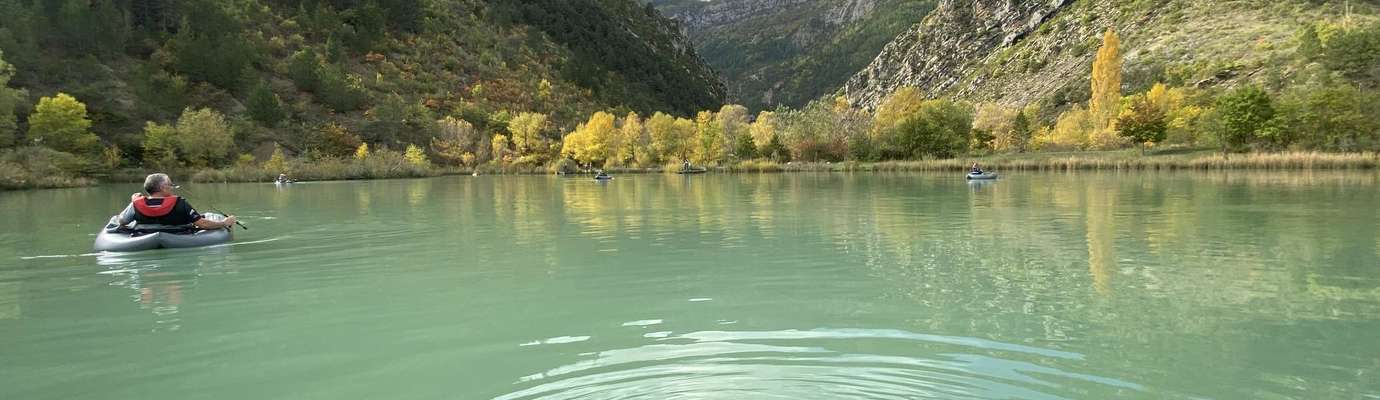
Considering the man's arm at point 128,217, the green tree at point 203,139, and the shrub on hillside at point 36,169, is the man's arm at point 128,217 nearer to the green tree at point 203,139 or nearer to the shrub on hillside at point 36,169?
the shrub on hillside at point 36,169

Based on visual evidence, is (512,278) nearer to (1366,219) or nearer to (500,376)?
(500,376)

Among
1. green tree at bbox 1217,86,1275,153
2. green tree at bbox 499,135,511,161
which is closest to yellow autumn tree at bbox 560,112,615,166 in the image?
green tree at bbox 499,135,511,161

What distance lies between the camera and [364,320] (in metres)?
9.86

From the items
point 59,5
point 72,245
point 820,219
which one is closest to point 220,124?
point 59,5

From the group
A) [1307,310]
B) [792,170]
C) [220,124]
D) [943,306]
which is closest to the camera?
[1307,310]

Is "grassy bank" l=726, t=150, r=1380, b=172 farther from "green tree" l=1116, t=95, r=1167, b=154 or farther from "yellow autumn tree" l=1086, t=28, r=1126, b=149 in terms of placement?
"yellow autumn tree" l=1086, t=28, r=1126, b=149

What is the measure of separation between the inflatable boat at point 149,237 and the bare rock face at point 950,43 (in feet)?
501

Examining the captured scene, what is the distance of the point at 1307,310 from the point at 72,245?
24.6 m

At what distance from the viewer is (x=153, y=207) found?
57.4 feet

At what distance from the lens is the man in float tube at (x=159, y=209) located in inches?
683

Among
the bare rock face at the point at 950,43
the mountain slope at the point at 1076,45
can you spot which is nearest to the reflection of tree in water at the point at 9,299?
the mountain slope at the point at 1076,45

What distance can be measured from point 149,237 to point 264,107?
292 feet

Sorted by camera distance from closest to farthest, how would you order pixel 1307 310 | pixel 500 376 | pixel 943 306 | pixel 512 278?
pixel 500 376 < pixel 1307 310 < pixel 943 306 < pixel 512 278

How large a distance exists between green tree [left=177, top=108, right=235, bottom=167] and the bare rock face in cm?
12601
